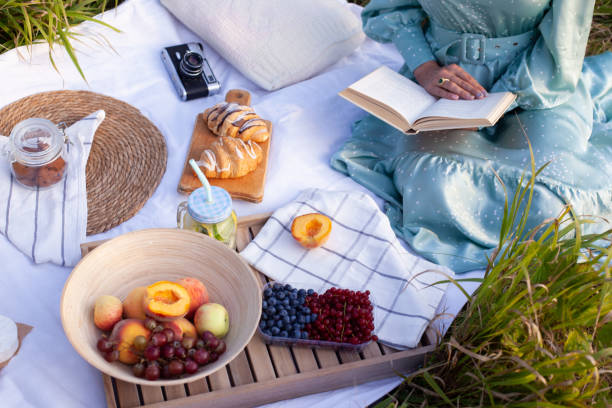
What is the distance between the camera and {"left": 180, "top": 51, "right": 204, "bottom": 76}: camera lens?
2084 mm

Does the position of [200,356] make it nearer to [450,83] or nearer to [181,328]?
[181,328]

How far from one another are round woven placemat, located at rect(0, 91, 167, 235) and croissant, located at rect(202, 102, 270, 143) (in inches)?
7.5

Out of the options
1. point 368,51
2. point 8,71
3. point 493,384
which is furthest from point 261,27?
point 493,384

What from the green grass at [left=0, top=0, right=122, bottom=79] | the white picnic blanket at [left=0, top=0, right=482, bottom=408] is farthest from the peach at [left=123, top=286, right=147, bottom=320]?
the green grass at [left=0, top=0, right=122, bottom=79]

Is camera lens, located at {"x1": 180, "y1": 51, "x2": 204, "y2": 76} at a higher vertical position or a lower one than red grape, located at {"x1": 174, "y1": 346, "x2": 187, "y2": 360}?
lower

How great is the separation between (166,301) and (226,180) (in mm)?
627

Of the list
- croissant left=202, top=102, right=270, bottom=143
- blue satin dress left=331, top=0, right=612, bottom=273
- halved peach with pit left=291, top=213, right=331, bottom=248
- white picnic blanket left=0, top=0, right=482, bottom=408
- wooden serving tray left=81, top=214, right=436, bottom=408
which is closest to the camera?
wooden serving tray left=81, top=214, right=436, bottom=408

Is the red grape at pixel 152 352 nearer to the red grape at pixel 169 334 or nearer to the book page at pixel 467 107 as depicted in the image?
the red grape at pixel 169 334

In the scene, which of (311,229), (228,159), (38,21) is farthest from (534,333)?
(38,21)

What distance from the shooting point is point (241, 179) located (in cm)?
178

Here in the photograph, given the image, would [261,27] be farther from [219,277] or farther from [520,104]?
[219,277]

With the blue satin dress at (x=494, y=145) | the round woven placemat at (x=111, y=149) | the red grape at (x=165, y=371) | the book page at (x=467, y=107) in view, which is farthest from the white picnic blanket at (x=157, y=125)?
the book page at (x=467, y=107)

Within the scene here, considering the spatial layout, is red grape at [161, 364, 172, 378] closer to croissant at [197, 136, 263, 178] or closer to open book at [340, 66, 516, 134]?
croissant at [197, 136, 263, 178]

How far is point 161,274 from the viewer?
133 centimetres
